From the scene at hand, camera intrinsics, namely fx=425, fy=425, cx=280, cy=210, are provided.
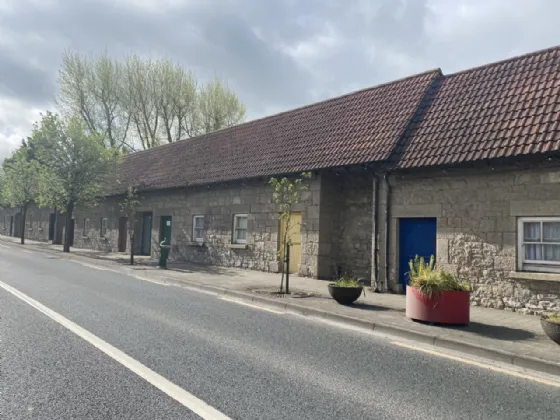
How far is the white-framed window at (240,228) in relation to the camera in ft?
Answer: 55.5

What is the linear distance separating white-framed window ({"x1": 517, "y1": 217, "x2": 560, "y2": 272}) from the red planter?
9.17ft

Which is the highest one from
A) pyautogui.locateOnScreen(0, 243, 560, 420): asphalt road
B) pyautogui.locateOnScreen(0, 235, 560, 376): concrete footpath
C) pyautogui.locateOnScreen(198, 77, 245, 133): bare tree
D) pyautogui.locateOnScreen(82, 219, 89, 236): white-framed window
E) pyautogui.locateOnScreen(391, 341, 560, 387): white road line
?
pyautogui.locateOnScreen(198, 77, 245, 133): bare tree

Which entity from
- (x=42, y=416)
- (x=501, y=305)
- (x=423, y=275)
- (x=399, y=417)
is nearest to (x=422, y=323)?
(x=423, y=275)

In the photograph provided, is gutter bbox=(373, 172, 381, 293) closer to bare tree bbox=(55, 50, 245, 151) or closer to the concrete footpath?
the concrete footpath

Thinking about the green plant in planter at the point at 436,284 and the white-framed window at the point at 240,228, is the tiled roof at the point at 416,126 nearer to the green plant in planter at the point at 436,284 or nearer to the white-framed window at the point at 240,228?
the white-framed window at the point at 240,228

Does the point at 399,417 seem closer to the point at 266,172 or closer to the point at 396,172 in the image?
the point at 396,172

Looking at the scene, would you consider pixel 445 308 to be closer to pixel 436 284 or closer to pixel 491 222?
pixel 436 284

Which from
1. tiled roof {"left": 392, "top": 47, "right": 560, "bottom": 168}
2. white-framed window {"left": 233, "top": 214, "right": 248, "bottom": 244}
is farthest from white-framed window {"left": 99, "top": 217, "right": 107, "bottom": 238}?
tiled roof {"left": 392, "top": 47, "right": 560, "bottom": 168}

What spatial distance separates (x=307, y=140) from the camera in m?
15.2

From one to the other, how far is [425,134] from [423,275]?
16.7ft

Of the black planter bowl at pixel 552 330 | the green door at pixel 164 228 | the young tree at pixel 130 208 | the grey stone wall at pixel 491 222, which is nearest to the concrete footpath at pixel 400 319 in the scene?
the black planter bowl at pixel 552 330

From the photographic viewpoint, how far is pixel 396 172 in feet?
38.3

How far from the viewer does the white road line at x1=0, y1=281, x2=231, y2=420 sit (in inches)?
144

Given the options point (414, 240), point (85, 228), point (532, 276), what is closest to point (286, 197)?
point (414, 240)
